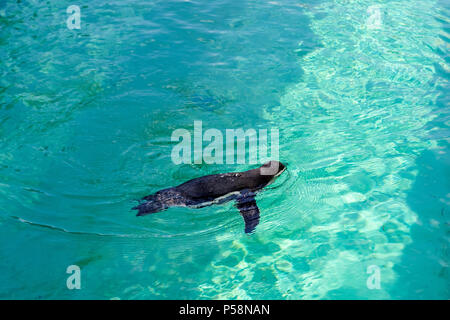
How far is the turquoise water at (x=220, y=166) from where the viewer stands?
4.63 meters

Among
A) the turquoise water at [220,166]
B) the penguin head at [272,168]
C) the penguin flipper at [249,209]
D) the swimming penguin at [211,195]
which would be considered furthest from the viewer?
the penguin head at [272,168]

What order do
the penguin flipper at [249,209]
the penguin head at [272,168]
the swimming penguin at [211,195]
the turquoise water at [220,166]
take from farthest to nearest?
1. the penguin head at [272,168]
2. the swimming penguin at [211,195]
3. the penguin flipper at [249,209]
4. the turquoise water at [220,166]

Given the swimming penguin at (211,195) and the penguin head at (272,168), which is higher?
the penguin head at (272,168)

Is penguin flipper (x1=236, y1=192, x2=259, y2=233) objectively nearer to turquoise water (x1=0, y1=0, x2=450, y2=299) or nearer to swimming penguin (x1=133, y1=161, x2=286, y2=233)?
swimming penguin (x1=133, y1=161, x2=286, y2=233)

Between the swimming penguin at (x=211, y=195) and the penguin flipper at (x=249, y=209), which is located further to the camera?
the swimming penguin at (x=211, y=195)

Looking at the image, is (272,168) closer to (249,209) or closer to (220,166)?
(249,209)

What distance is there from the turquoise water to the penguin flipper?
0.49ft

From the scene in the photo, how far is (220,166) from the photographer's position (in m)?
6.32

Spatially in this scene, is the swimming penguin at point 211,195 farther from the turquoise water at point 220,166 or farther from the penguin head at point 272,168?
the penguin head at point 272,168

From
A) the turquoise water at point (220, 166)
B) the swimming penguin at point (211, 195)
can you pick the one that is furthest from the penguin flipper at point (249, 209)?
the turquoise water at point (220, 166)

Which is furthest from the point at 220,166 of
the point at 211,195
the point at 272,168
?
the point at 211,195

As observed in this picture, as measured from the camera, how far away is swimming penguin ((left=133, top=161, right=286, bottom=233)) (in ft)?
17.3

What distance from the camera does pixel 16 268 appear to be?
14.7ft

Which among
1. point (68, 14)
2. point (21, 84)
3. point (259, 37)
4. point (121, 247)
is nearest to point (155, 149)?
point (121, 247)
